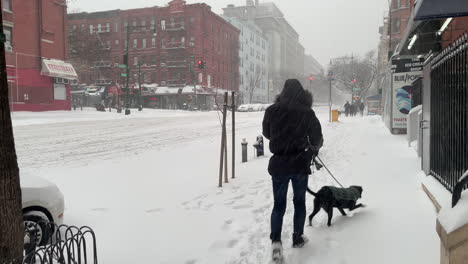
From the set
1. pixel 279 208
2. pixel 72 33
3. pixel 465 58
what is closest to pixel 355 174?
pixel 465 58

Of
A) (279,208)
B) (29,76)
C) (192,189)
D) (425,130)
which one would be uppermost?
(29,76)

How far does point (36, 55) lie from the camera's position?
34.1 meters

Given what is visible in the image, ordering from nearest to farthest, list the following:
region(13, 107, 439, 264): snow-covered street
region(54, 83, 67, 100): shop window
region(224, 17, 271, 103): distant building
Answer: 1. region(13, 107, 439, 264): snow-covered street
2. region(54, 83, 67, 100): shop window
3. region(224, 17, 271, 103): distant building

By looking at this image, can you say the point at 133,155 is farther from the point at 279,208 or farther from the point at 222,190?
the point at 279,208

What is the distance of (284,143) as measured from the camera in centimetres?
403

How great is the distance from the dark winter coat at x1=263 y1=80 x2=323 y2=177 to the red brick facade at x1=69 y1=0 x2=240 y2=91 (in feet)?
186

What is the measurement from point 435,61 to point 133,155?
30.7 ft

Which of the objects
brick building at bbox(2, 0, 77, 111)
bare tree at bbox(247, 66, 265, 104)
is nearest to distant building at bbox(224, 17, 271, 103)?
bare tree at bbox(247, 66, 265, 104)

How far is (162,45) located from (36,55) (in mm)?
31146

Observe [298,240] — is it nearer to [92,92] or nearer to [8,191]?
[8,191]

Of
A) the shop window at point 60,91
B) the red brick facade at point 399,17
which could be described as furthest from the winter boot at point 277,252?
the red brick facade at point 399,17

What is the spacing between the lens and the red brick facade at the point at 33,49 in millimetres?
31453

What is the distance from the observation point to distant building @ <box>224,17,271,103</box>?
273ft

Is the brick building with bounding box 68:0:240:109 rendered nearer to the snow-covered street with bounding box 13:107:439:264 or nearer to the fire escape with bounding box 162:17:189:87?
the fire escape with bounding box 162:17:189:87
